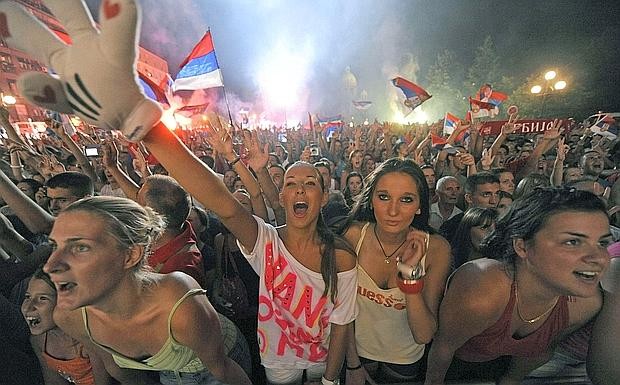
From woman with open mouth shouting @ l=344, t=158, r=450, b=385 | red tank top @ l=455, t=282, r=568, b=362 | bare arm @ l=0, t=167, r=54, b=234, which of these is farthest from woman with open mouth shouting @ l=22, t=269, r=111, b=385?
red tank top @ l=455, t=282, r=568, b=362

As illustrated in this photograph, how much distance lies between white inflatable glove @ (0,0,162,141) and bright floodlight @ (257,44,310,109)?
27.5 metres

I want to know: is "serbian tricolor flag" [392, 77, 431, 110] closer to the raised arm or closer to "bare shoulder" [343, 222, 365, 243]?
"bare shoulder" [343, 222, 365, 243]

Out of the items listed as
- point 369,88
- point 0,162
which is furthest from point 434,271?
point 369,88

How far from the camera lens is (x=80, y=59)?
79 centimetres

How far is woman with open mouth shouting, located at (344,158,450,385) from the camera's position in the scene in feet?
4.55

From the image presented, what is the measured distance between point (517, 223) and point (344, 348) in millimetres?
971

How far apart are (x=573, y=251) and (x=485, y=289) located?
1.13 feet

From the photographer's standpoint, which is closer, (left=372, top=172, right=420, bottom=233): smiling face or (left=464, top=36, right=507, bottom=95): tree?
(left=372, top=172, right=420, bottom=233): smiling face

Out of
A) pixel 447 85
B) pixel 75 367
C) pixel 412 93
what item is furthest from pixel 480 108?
pixel 447 85

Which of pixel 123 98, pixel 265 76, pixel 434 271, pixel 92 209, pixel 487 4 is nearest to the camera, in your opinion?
pixel 123 98

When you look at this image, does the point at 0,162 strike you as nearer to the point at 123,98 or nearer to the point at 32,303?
the point at 32,303

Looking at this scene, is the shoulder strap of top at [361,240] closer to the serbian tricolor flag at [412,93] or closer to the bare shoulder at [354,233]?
the bare shoulder at [354,233]

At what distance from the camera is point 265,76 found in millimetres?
29156

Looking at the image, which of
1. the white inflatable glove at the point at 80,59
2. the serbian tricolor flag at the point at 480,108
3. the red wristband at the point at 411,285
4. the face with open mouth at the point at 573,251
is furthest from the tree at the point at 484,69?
the white inflatable glove at the point at 80,59
